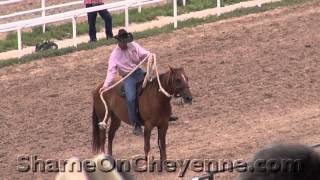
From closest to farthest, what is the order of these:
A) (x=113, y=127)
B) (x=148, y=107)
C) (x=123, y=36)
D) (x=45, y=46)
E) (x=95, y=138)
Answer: (x=123, y=36) → (x=148, y=107) → (x=95, y=138) → (x=113, y=127) → (x=45, y=46)

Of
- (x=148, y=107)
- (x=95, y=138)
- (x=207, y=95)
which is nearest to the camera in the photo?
(x=148, y=107)

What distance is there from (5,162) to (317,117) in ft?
15.7

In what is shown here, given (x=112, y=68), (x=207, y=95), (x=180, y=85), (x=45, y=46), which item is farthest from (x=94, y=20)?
(x=180, y=85)

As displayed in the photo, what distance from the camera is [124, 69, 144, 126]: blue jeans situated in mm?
12062

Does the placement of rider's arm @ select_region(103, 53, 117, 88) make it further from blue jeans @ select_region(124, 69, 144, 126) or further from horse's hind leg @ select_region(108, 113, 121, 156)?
horse's hind leg @ select_region(108, 113, 121, 156)

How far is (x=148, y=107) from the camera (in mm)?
11984

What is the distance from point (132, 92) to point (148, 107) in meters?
0.31

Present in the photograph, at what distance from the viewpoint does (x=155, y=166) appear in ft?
38.9

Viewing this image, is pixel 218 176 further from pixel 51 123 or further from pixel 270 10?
pixel 270 10

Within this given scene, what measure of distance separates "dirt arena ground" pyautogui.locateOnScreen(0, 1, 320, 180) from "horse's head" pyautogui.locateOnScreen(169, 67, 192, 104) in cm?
99

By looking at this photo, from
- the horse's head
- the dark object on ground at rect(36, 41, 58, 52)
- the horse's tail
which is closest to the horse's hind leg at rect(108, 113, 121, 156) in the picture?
the horse's tail

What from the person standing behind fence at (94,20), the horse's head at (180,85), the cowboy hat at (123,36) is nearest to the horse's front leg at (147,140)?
the horse's head at (180,85)

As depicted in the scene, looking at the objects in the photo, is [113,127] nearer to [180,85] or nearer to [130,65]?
[130,65]

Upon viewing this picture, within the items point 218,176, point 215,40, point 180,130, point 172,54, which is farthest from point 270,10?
point 218,176
